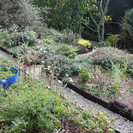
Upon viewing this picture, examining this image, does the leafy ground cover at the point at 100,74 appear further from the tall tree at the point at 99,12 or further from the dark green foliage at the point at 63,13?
the dark green foliage at the point at 63,13

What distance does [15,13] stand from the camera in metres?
8.56

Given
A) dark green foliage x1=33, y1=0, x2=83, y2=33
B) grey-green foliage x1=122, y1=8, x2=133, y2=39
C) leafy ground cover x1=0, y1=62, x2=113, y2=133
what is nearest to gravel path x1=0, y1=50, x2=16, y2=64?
leafy ground cover x1=0, y1=62, x2=113, y2=133

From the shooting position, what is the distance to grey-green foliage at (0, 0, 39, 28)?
828cm

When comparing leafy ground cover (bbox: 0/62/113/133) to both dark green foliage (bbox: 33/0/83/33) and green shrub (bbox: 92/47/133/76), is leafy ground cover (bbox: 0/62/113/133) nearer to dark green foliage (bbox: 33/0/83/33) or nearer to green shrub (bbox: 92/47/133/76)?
green shrub (bbox: 92/47/133/76)

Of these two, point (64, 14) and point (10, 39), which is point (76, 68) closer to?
point (10, 39)

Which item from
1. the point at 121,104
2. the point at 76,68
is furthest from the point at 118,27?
the point at 121,104

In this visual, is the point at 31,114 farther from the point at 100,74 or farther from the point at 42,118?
the point at 100,74

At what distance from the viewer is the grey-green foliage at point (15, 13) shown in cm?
828

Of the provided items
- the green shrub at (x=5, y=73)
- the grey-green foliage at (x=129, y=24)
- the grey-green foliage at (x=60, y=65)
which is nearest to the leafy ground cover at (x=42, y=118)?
the green shrub at (x=5, y=73)

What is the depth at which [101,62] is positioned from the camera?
504cm

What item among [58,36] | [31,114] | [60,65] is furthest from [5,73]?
[58,36]

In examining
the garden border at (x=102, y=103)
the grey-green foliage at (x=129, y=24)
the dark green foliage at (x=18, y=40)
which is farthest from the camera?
the grey-green foliage at (x=129, y=24)

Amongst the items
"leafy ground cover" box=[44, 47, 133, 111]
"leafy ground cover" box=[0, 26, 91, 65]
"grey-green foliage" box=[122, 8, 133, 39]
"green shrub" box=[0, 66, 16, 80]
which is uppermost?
"grey-green foliage" box=[122, 8, 133, 39]

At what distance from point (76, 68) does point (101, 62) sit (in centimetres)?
98
